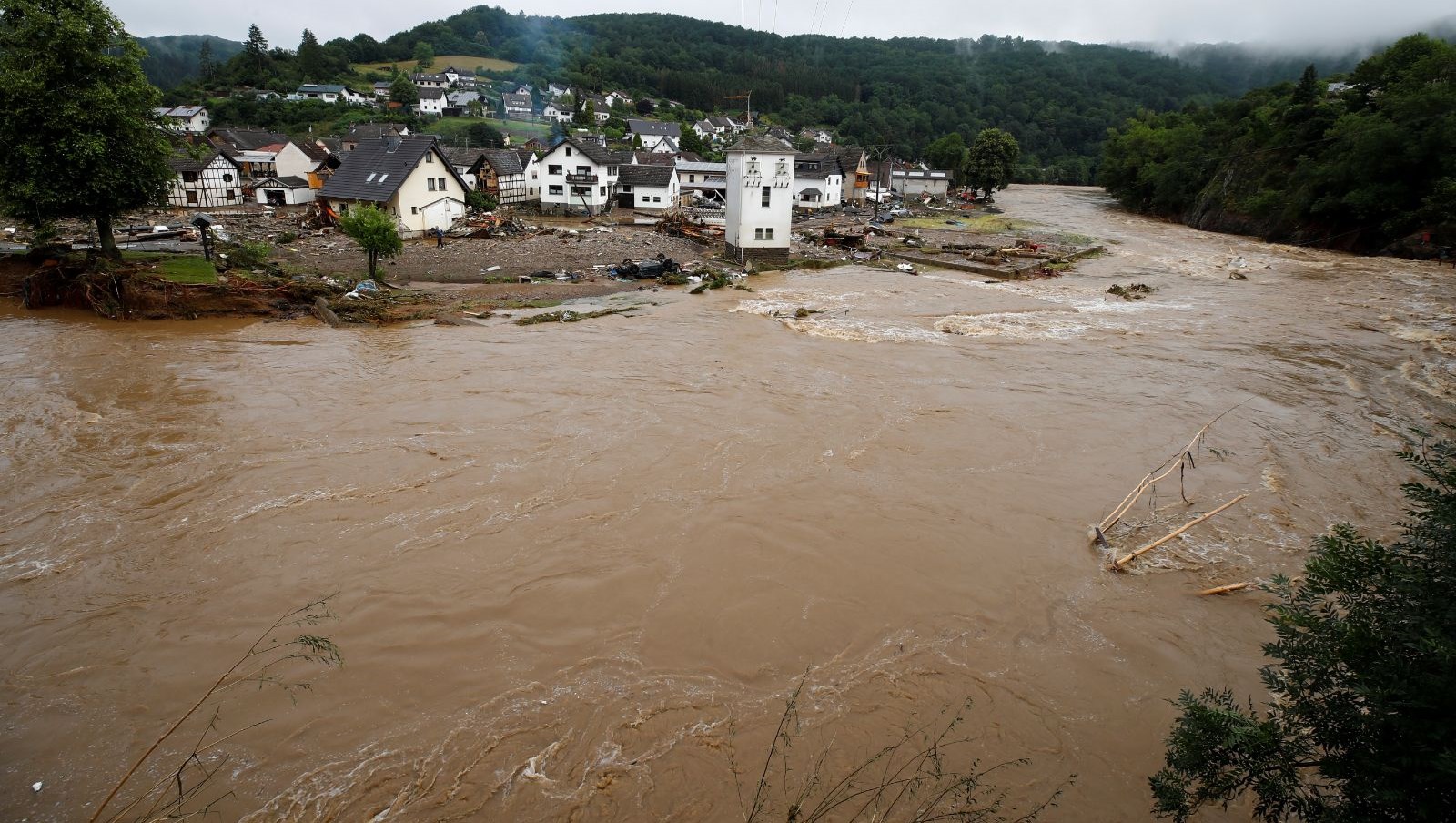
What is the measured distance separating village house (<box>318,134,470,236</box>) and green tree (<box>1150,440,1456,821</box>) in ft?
126

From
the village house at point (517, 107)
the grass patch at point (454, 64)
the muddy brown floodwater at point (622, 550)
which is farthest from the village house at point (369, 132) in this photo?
the muddy brown floodwater at point (622, 550)

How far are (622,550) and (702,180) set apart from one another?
5757cm

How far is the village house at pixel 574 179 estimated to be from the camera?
49.2m

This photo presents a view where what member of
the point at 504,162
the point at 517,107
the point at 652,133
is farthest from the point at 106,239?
the point at 517,107

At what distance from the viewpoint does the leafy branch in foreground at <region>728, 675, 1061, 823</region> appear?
4988 millimetres

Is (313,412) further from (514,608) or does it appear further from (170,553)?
(514,608)

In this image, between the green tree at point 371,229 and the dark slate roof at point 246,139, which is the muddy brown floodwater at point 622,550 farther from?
the dark slate roof at point 246,139

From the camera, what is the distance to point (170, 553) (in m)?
8.12

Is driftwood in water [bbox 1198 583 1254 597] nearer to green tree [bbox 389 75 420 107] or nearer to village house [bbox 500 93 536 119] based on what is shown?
green tree [bbox 389 75 420 107]

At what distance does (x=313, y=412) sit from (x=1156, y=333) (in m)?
22.9

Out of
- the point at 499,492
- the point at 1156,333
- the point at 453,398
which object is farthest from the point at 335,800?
the point at 1156,333

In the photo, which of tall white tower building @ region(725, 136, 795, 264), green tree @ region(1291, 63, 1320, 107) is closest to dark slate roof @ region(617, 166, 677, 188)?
tall white tower building @ region(725, 136, 795, 264)

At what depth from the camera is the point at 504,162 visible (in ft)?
165

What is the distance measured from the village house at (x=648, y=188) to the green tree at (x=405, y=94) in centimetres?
5871
